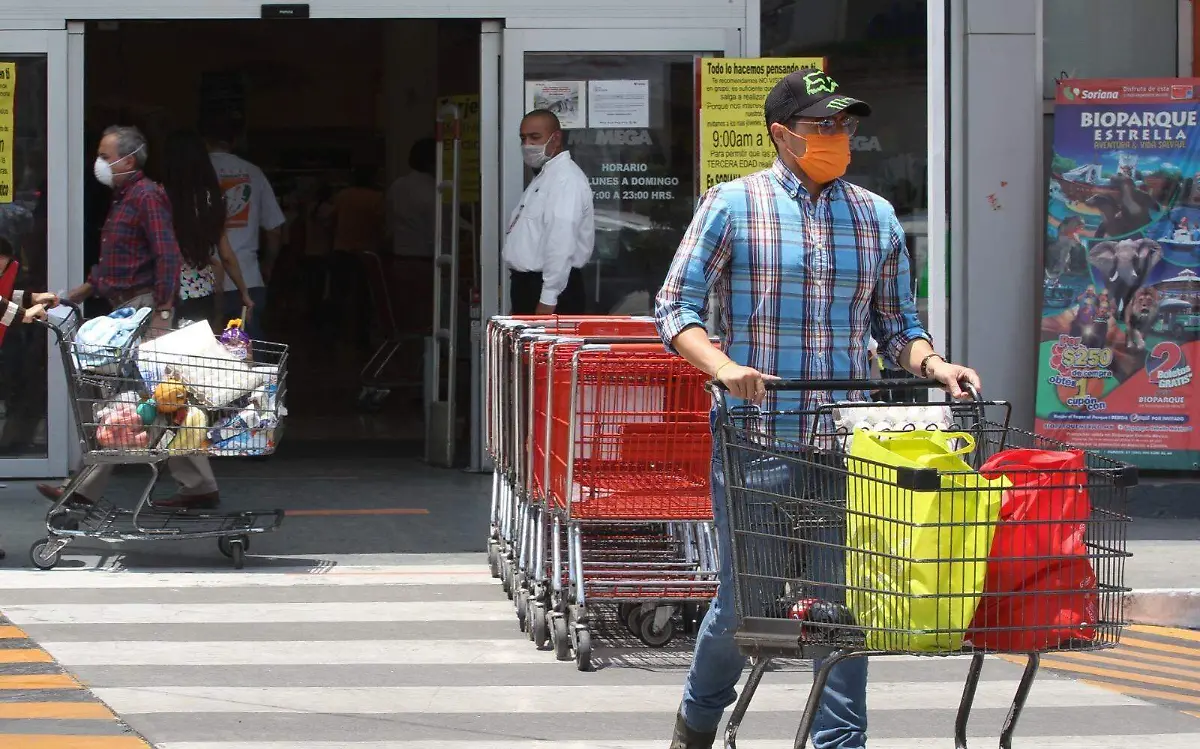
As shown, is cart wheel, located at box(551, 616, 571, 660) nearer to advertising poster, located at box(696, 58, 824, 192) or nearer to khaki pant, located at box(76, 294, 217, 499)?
khaki pant, located at box(76, 294, 217, 499)

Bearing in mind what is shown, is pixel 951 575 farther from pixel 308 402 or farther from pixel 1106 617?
pixel 308 402

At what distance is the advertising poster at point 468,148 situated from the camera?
12.5m

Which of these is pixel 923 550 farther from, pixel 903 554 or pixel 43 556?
pixel 43 556

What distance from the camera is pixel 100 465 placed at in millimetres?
9281

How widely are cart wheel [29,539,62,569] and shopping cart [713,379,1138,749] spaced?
538 centimetres

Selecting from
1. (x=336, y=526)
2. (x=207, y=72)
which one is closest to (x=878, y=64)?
(x=336, y=526)

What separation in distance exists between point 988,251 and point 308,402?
23.4 ft

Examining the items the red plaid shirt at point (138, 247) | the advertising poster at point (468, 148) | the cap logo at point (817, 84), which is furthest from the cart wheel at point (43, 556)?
the cap logo at point (817, 84)

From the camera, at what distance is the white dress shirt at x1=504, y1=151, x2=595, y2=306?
11.2 meters

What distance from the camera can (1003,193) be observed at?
11789 mm

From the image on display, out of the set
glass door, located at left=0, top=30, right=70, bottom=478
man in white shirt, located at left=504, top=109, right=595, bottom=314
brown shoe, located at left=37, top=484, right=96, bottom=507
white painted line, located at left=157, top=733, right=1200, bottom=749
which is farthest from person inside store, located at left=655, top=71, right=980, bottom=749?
glass door, located at left=0, top=30, right=70, bottom=478

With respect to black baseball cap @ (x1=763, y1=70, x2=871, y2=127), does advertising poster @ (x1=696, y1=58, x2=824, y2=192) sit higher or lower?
higher

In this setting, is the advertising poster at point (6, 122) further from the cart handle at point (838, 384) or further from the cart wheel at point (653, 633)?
the cart handle at point (838, 384)

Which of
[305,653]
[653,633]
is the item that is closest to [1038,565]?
[653,633]
